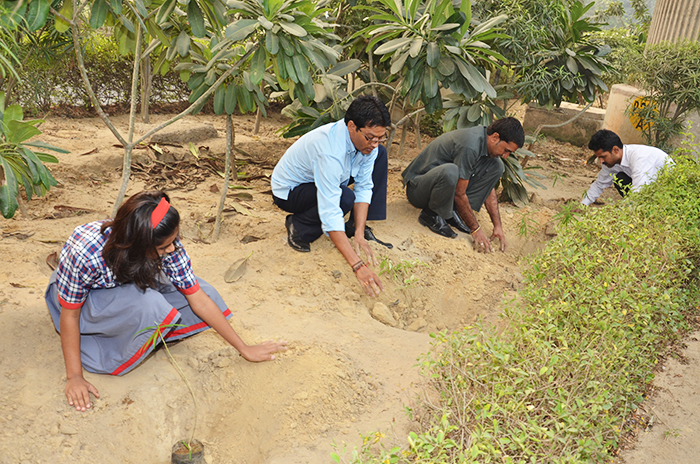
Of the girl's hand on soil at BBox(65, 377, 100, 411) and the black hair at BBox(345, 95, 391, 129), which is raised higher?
the black hair at BBox(345, 95, 391, 129)

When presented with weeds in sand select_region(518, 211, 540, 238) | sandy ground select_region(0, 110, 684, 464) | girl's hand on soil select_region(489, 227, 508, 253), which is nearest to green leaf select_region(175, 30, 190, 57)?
sandy ground select_region(0, 110, 684, 464)

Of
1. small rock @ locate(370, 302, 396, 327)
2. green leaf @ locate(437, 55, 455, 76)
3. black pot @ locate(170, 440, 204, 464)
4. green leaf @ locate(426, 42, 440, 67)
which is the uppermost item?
green leaf @ locate(426, 42, 440, 67)

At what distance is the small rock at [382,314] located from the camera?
295 cm

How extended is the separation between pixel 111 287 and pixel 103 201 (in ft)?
6.84

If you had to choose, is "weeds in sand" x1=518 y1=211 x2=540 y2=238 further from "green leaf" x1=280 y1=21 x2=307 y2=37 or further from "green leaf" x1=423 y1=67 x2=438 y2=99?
"green leaf" x1=280 y1=21 x2=307 y2=37

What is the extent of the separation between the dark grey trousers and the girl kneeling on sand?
1.87 meters

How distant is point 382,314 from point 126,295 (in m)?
1.42

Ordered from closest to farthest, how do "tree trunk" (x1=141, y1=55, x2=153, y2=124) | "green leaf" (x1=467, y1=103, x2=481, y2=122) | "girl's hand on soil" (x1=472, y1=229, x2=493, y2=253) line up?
"girl's hand on soil" (x1=472, y1=229, x2=493, y2=253)
"green leaf" (x1=467, y1=103, x2=481, y2=122)
"tree trunk" (x1=141, y1=55, x2=153, y2=124)

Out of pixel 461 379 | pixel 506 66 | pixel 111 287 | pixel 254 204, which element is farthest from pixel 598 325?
pixel 506 66

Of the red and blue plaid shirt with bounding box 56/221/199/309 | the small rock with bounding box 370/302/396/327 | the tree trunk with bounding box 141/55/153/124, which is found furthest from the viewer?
the tree trunk with bounding box 141/55/153/124

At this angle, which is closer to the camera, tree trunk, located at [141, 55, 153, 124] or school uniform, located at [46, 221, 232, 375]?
school uniform, located at [46, 221, 232, 375]

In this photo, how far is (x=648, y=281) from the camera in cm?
263

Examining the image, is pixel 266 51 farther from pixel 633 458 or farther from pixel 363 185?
pixel 633 458

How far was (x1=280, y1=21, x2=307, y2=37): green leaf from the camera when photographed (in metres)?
2.64
